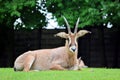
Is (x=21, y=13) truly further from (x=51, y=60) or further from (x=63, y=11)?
(x=51, y=60)

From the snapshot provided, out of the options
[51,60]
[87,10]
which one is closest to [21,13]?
[87,10]

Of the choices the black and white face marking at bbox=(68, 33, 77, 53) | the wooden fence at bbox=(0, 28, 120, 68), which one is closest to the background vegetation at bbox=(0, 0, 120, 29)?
the wooden fence at bbox=(0, 28, 120, 68)

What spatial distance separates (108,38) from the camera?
26203mm

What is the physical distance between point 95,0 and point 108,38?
3.57 m

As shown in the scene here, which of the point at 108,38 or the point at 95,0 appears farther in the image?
the point at 108,38

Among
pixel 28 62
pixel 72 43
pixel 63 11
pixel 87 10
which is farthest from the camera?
pixel 63 11

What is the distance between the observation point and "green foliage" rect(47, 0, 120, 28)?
2258 centimetres

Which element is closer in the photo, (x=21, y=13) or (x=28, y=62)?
(x=28, y=62)

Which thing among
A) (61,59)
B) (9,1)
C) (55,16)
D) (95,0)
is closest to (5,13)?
(9,1)

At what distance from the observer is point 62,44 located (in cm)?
2586

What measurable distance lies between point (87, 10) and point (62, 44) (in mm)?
3631

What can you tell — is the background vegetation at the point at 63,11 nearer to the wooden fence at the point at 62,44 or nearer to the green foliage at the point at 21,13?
the green foliage at the point at 21,13

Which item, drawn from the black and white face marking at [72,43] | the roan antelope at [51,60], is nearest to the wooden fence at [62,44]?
the roan antelope at [51,60]

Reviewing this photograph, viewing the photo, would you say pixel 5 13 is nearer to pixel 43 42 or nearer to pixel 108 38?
pixel 43 42
